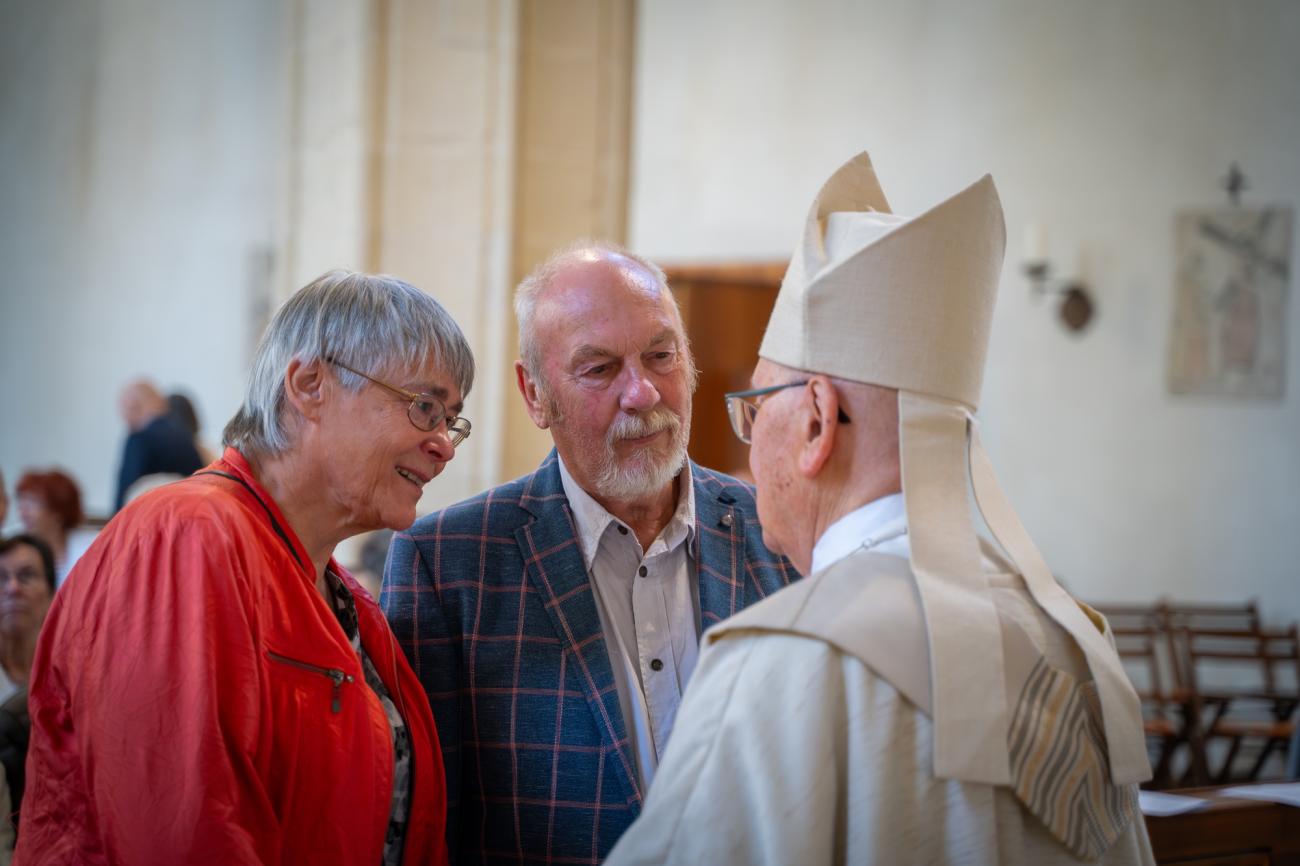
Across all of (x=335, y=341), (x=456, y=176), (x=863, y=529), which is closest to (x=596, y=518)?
(x=335, y=341)

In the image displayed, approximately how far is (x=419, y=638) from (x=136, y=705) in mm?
611

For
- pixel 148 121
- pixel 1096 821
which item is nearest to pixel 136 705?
pixel 1096 821

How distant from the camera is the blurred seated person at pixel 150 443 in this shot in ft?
23.3

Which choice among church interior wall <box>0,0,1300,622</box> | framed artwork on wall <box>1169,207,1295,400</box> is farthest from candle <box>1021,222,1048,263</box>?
framed artwork on wall <box>1169,207,1295,400</box>

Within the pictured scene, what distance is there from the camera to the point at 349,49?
19.6 ft

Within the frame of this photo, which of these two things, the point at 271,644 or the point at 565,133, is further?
the point at 565,133

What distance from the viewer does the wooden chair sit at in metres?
6.30

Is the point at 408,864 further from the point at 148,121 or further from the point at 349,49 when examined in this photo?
the point at 148,121

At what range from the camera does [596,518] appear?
2197 millimetres

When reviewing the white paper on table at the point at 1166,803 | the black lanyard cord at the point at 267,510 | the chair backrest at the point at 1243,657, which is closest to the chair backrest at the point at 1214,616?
the chair backrest at the point at 1243,657

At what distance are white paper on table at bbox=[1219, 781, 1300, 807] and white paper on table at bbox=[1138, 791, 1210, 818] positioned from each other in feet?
0.42

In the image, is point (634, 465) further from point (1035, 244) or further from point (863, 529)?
point (1035, 244)

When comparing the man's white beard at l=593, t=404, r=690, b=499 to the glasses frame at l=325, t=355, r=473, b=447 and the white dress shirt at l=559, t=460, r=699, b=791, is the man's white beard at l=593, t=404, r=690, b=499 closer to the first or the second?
the white dress shirt at l=559, t=460, r=699, b=791

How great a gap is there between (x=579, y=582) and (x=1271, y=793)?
1336 millimetres
